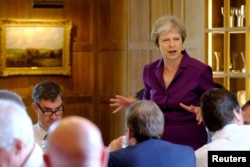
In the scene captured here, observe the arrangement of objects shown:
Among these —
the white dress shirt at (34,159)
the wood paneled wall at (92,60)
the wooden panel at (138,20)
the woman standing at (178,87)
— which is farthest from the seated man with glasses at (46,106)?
the wood paneled wall at (92,60)

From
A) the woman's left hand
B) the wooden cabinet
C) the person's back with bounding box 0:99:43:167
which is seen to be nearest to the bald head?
the person's back with bounding box 0:99:43:167

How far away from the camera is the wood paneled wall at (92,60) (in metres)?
6.70

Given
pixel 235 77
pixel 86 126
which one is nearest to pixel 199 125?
pixel 235 77

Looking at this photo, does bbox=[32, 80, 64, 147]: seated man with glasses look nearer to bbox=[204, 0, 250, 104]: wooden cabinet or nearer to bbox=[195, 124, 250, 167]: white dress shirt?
bbox=[195, 124, 250, 167]: white dress shirt

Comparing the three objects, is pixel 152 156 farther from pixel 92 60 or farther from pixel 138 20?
pixel 92 60

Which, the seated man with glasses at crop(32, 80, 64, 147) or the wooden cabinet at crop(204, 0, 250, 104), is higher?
the wooden cabinet at crop(204, 0, 250, 104)

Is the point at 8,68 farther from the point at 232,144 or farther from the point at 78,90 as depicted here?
the point at 232,144

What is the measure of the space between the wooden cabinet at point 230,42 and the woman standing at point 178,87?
1.47 meters

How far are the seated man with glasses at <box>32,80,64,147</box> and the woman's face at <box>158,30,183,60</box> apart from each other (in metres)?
0.79

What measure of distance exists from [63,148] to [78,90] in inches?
232

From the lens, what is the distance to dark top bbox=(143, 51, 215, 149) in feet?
10.9

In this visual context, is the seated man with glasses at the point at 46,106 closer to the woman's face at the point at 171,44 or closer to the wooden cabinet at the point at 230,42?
the woman's face at the point at 171,44

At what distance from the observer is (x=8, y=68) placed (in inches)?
266

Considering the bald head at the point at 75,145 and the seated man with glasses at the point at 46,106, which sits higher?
the bald head at the point at 75,145
